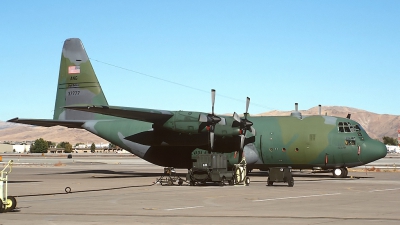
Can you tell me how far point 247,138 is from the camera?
38531 mm

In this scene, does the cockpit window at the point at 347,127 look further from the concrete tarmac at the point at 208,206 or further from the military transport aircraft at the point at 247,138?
the concrete tarmac at the point at 208,206

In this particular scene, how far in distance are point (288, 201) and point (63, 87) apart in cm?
2745

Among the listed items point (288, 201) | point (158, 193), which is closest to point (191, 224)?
point (288, 201)

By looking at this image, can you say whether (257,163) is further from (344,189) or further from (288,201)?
(288,201)

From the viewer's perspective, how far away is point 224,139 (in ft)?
122

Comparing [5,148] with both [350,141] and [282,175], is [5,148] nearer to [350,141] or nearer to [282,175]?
[350,141]

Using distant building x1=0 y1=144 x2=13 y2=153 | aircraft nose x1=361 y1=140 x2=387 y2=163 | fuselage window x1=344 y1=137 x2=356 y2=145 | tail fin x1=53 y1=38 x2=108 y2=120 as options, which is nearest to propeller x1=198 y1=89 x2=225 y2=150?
fuselage window x1=344 y1=137 x2=356 y2=145

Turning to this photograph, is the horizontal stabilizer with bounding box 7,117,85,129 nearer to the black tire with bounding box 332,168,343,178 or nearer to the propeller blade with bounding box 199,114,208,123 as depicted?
the propeller blade with bounding box 199,114,208,123

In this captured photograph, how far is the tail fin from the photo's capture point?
43.7 m

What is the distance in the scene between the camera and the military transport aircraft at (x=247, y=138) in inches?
1403

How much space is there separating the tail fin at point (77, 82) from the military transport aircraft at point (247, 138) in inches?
110

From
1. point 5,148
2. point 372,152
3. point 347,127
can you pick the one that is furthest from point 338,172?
point 5,148

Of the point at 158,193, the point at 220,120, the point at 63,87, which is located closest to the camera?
the point at 158,193

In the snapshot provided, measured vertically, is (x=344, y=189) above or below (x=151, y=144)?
below
